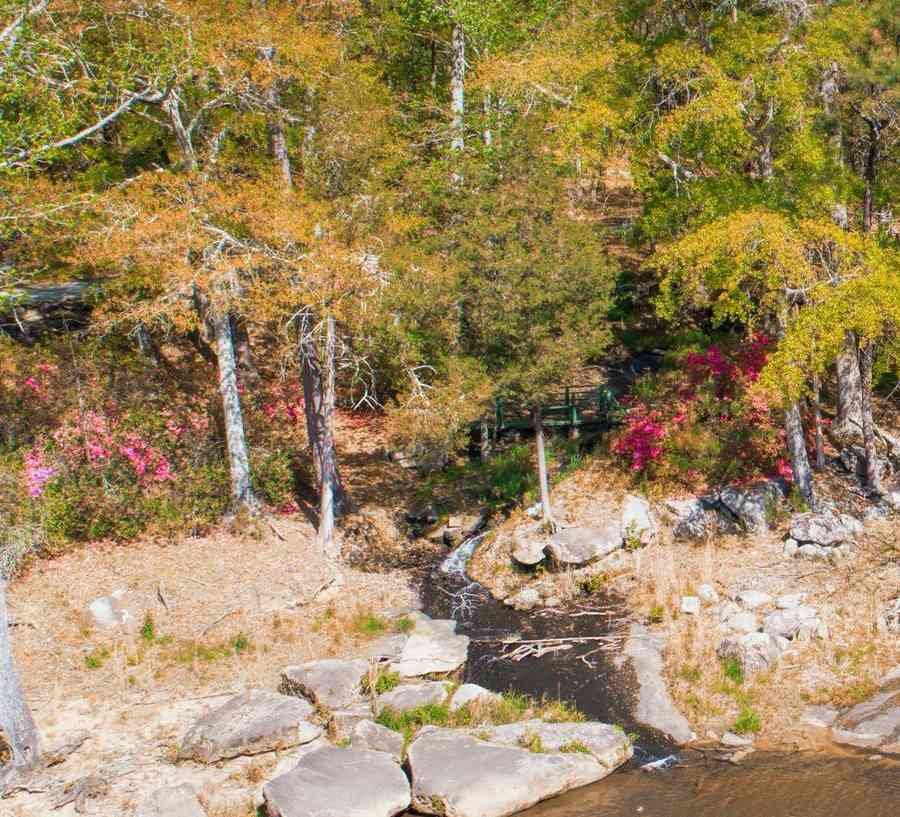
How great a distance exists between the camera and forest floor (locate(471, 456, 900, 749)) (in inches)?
568

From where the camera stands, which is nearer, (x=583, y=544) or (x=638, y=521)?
(x=583, y=544)

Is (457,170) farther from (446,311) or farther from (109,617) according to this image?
(109,617)

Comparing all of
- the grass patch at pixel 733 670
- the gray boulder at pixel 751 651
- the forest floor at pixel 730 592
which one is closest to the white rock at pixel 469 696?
the forest floor at pixel 730 592

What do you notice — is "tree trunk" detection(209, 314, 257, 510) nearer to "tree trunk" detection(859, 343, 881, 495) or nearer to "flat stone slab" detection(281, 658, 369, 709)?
"flat stone slab" detection(281, 658, 369, 709)

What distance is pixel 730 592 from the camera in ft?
59.2

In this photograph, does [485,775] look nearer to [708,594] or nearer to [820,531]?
[708,594]

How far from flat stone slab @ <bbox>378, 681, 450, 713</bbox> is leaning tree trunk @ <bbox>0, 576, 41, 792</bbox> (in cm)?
490

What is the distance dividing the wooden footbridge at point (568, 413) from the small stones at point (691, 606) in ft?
24.2

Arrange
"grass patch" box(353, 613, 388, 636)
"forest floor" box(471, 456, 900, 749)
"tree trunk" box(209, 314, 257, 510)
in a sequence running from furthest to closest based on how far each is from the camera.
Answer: "tree trunk" box(209, 314, 257, 510) < "grass patch" box(353, 613, 388, 636) < "forest floor" box(471, 456, 900, 749)

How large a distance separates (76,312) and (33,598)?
10.1m

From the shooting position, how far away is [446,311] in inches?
768

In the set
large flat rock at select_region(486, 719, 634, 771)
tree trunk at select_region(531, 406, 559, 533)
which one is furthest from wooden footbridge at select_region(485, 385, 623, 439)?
large flat rock at select_region(486, 719, 634, 771)

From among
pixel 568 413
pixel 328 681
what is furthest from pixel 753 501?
pixel 328 681

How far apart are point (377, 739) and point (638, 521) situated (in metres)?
8.90
